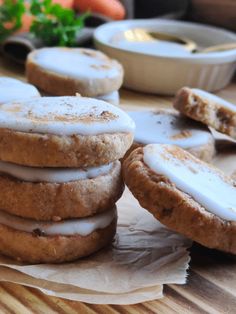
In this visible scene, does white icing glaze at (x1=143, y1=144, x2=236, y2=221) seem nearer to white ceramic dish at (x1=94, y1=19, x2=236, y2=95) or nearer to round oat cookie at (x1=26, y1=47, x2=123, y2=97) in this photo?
round oat cookie at (x1=26, y1=47, x2=123, y2=97)

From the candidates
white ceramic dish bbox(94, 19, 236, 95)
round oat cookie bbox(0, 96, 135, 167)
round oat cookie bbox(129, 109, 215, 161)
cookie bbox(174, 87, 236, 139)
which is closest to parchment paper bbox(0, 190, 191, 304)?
round oat cookie bbox(0, 96, 135, 167)

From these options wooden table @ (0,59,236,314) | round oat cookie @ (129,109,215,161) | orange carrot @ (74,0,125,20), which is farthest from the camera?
orange carrot @ (74,0,125,20)

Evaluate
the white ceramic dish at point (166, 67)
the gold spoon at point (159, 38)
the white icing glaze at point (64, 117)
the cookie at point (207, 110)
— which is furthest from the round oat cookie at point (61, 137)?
the gold spoon at point (159, 38)

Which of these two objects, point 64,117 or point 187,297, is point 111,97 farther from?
point 187,297

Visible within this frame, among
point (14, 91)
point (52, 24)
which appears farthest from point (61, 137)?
point (52, 24)

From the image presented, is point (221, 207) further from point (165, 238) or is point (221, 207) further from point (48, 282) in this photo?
point (48, 282)

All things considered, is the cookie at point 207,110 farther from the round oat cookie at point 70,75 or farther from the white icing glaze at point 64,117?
the white icing glaze at point 64,117

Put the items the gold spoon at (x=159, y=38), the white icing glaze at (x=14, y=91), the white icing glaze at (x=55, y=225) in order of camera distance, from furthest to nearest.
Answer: the gold spoon at (x=159, y=38), the white icing glaze at (x=14, y=91), the white icing glaze at (x=55, y=225)
